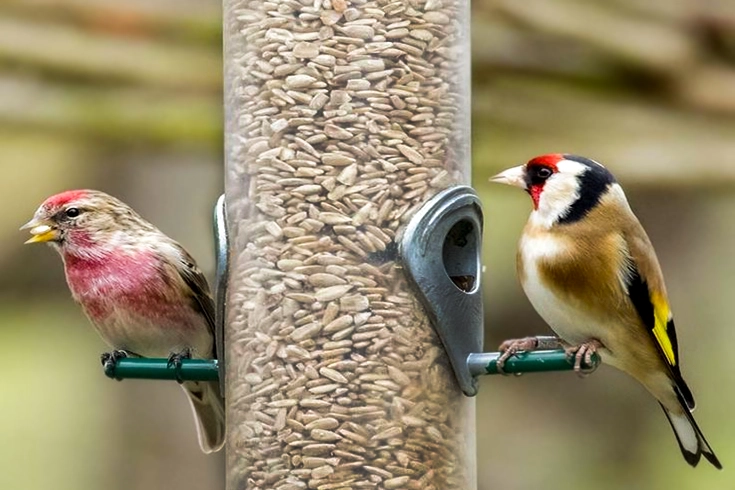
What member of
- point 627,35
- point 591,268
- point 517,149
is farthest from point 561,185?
point 517,149

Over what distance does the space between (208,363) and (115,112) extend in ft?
13.6

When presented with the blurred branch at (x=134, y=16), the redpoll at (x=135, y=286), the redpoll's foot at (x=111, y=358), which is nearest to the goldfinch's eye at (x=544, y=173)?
the redpoll at (x=135, y=286)

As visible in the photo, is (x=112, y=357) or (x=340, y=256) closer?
(x=340, y=256)

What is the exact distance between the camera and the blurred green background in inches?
416

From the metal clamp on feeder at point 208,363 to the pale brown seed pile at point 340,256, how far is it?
16cm

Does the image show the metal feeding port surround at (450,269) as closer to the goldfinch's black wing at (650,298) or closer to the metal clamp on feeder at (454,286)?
the metal clamp on feeder at (454,286)

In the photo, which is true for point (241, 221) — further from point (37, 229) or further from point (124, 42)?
point (124, 42)

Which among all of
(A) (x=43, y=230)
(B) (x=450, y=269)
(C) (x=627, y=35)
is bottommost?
(B) (x=450, y=269)

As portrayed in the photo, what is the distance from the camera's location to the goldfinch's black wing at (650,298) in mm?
6848

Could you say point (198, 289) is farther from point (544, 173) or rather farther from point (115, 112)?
point (115, 112)

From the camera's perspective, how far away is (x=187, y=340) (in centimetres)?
764

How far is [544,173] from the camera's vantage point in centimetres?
687

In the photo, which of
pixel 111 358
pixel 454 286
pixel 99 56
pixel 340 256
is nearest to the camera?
pixel 340 256

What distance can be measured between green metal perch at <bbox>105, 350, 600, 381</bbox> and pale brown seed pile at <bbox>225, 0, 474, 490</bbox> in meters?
0.15
